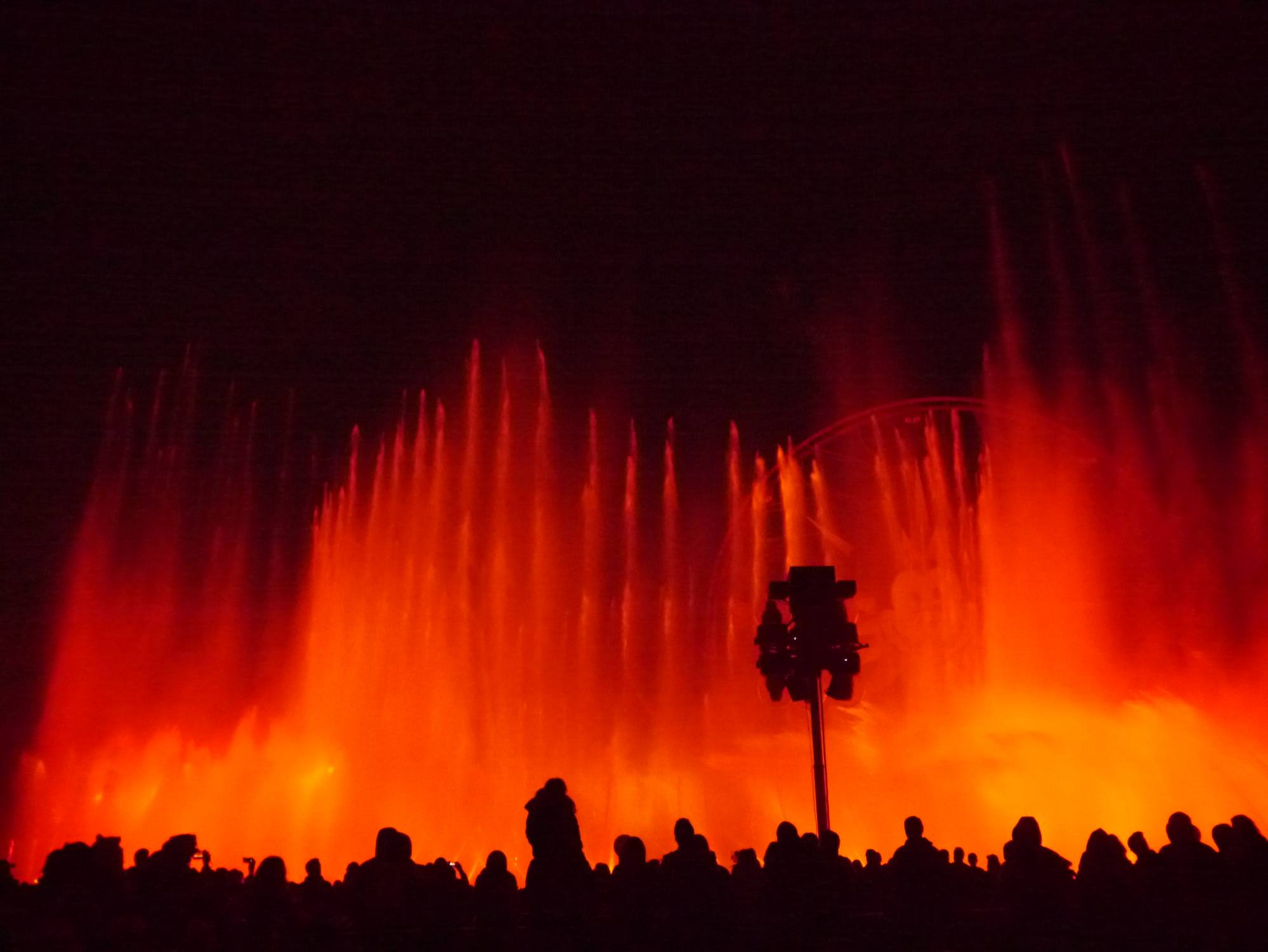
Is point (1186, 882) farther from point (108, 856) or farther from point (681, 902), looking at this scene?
point (108, 856)

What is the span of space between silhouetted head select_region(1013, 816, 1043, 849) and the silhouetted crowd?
2 cm

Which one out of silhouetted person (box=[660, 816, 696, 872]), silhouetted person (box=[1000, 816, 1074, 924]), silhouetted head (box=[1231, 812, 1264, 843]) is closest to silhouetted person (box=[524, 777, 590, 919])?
silhouetted person (box=[660, 816, 696, 872])

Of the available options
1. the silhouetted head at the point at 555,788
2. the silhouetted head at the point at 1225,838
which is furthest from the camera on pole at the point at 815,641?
the silhouetted head at the point at 1225,838

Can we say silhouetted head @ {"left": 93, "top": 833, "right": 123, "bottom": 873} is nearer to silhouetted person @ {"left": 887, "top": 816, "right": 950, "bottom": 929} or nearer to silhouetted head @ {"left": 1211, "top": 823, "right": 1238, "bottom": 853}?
silhouetted person @ {"left": 887, "top": 816, "right": 950, "bottom": 929}

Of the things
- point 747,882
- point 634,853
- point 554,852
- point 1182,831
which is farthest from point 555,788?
point 1182,831

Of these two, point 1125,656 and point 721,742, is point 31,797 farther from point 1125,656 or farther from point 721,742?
point 1125,656

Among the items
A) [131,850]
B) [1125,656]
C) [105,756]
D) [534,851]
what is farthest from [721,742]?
[534,851]

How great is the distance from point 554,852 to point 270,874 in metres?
1.94

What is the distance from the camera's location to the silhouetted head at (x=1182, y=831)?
22.2 feet

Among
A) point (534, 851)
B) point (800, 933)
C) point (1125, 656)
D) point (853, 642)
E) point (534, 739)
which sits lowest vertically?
point (800, 933)

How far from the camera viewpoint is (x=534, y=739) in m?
31.5

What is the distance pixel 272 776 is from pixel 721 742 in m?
14.2

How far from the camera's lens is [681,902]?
20.2 feet

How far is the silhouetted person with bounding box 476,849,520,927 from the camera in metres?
6.08
